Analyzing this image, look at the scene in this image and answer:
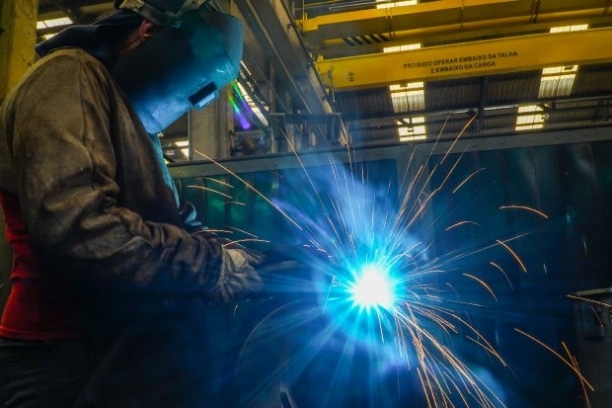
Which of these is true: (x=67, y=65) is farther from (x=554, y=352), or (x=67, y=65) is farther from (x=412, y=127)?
(x=412, y=127)

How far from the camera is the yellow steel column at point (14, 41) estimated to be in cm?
199

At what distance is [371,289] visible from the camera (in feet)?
5.02

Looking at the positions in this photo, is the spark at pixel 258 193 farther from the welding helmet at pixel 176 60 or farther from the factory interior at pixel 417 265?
the welding helmet at pixel 176 60

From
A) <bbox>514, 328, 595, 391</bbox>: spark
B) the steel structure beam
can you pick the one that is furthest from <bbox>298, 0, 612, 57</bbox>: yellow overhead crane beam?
<bbox>514, 328, 595, 391</bbox>: spark

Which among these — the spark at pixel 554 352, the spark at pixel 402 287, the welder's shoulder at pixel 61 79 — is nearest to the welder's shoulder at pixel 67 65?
the welder's shoulder at pixel 61 79

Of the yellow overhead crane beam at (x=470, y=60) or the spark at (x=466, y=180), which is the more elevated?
the yellow overhead crane beam at (x=470, y=60)

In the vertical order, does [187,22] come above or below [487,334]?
above

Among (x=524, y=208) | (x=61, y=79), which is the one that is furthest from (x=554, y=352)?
(x=61, y=79)

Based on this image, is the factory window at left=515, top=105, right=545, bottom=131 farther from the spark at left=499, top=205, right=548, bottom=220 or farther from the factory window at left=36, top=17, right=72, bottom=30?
the spark at left=499, top=205, right=548, bottom=220

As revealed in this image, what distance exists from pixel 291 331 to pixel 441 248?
103 cm

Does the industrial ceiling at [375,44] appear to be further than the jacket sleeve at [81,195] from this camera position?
Yes

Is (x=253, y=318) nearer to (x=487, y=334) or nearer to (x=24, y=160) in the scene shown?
(x=24, y=160)

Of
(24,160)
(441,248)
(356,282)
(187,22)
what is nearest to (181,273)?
(24,160)

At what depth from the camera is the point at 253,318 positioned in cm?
160
